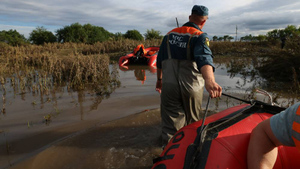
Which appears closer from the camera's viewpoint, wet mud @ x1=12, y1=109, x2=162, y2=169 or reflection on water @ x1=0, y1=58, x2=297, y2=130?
wet mud @ x1=12, y1=109, x2=162, y2=169

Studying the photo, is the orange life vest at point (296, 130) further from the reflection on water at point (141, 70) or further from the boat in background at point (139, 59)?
the boat in background at point (139, 59)

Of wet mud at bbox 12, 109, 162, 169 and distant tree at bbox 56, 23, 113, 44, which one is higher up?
distant tree at bbox 56, 23, 113, 44

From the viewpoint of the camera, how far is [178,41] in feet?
7.81

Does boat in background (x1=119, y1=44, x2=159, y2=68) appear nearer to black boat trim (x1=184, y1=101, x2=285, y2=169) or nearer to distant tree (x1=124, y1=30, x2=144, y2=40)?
black boat trim (x1=184, y1=101, x2=285, y2=169)

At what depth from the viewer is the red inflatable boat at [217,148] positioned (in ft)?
4.91

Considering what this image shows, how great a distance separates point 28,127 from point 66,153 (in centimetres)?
138

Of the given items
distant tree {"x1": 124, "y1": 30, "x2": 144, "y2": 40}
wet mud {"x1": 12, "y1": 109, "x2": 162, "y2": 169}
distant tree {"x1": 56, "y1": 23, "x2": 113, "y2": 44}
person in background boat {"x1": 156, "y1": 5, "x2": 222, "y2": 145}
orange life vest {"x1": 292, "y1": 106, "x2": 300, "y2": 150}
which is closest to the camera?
orange life vest {"x1": 292, "y1": 106, "x2": 300, "y2": 150}

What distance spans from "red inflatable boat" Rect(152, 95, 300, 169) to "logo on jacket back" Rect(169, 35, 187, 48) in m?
0.93

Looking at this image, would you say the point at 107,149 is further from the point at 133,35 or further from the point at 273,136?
the point at 133,35

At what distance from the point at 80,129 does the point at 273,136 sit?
10.8 ft

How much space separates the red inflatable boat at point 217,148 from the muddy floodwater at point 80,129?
1068 mm

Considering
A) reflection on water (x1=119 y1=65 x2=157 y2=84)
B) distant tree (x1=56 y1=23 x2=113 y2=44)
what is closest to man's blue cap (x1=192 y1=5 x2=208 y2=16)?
reflection on water (x1=119 y1=65 x2=157 y2=84)

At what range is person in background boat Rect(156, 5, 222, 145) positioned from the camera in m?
2.27

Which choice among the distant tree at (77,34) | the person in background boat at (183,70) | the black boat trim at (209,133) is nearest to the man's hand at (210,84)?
the person in background boat at (183,70)
